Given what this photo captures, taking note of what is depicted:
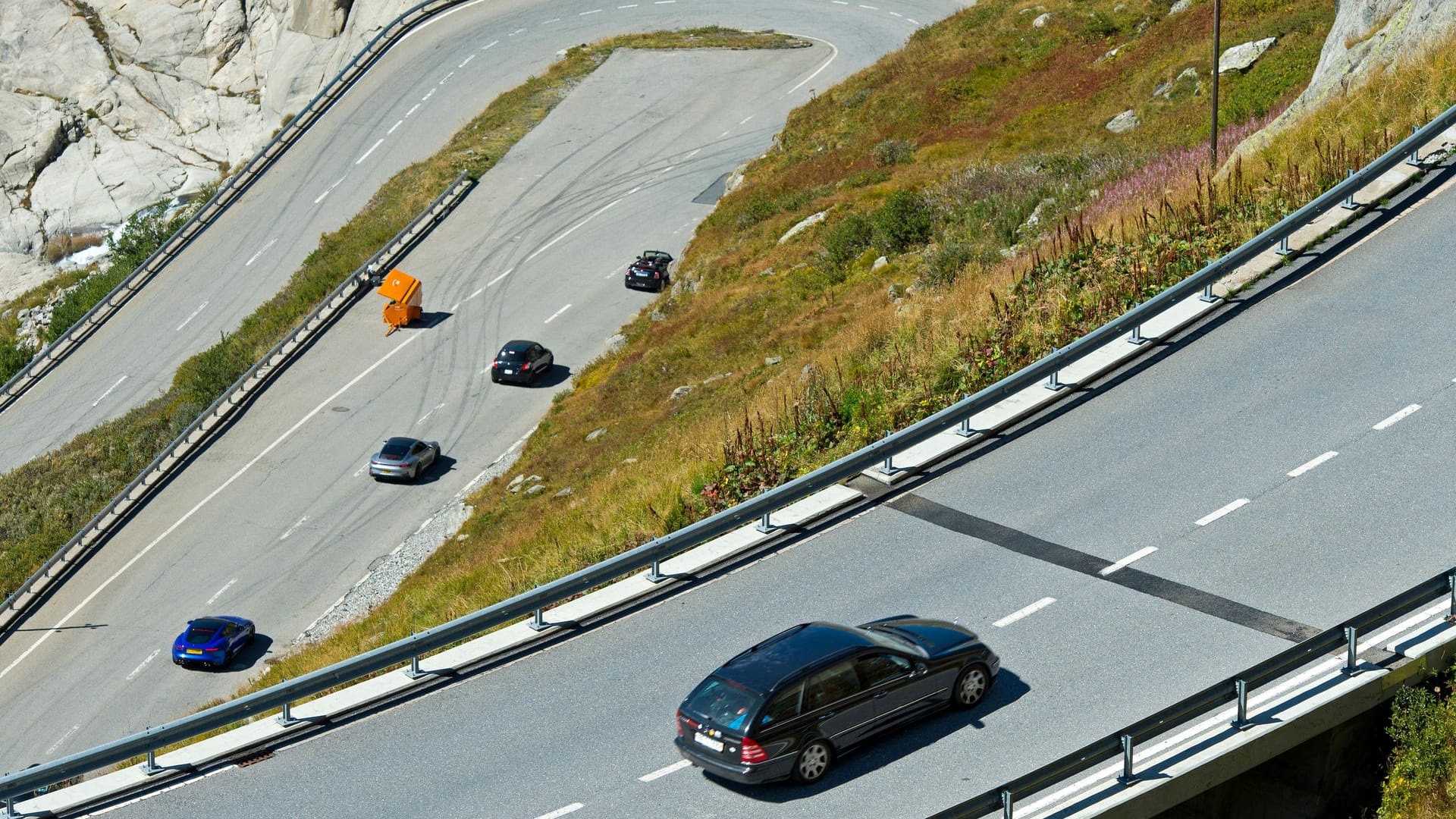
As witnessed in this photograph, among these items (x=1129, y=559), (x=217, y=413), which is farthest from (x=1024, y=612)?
(x=217, y=413)

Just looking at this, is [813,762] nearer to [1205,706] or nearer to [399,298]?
[1205,706]

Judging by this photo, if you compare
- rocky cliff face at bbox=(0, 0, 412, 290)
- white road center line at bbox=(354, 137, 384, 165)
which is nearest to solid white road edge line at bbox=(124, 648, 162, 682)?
white road center line at bbox=(354, 137, 384, 165)

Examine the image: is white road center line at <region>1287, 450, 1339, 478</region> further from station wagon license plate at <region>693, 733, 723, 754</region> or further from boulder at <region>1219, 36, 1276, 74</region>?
boulder at <region>1219, 36, 1276, 74</region>

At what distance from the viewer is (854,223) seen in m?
36.8

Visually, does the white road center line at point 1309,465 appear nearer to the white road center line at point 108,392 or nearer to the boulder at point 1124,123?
the boulder at point 1124,123

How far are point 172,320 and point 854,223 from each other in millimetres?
35021

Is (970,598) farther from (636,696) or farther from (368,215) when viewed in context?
(368,215)

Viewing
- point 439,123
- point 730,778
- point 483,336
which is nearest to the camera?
point 730,778

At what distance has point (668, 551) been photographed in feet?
54.0

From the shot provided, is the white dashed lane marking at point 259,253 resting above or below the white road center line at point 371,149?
below

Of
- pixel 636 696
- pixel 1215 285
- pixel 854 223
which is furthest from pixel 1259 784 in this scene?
pixel 854 223

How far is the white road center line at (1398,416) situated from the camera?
55.9 feet

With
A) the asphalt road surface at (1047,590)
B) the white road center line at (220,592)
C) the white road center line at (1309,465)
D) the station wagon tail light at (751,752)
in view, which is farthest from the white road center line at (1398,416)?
the white road center line at (220,592)

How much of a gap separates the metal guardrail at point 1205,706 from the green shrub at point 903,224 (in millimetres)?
21888
